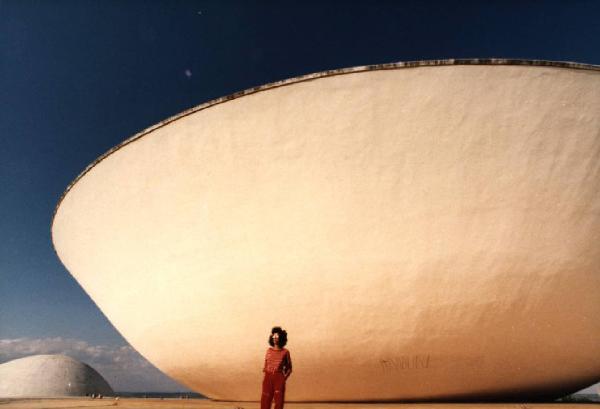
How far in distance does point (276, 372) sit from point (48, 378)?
681 inches

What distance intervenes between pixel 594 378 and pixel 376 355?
3584 mm

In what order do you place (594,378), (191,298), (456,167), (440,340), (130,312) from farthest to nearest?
1. (130,312)
2. (594,378)
3. (191,298)
4. (440,340)
5. (456,167)

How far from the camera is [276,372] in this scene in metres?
3.51

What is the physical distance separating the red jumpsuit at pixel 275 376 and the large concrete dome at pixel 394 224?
5.68 feet

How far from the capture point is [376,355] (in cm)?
534

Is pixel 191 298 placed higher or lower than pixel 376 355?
higher

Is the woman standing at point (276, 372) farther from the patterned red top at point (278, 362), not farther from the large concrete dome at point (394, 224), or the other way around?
the large concrete dome at point (394, 224)

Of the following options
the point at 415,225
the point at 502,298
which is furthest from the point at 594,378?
the point at 415,225

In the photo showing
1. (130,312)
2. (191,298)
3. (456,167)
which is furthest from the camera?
→ (130,312)

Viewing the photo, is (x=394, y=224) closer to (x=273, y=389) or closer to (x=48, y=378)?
(x=273, y=389)

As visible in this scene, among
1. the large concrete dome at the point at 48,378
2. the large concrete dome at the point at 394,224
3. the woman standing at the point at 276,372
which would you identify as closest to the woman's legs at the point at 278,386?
the woman standing at the point at 276,372

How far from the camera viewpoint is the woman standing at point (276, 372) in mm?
3486

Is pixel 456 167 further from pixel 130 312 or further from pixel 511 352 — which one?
pixel 130 312

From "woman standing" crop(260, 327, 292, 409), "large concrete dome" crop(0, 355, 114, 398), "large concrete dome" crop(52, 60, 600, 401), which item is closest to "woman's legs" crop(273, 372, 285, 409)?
"woman standing" crop(260, 327, 292, 409)
